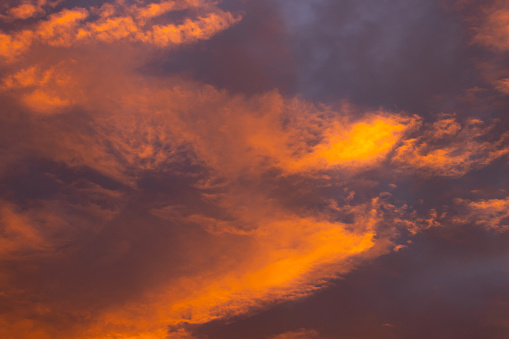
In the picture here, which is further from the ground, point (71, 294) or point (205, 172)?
point (205, 172)

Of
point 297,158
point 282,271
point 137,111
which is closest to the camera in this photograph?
point 137,111

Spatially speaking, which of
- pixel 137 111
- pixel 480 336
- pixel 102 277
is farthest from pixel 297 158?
pixel 480 336

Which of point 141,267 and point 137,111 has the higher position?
point 137,111

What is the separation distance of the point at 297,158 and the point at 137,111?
9.12 ft

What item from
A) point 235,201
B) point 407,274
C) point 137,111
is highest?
point 137,111

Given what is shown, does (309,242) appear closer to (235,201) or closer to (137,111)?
(235,201)

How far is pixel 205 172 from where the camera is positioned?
764cm

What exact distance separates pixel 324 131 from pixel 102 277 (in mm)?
4598

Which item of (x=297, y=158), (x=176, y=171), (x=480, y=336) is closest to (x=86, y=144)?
(x=176, y=171)

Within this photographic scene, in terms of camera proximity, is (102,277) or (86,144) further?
(102,277)

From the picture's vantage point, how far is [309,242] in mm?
8070

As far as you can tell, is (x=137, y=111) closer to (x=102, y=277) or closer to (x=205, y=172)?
(x=205, y=172)

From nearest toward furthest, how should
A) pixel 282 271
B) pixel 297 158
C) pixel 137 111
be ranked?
1. pixel 137 111
2. pixel 297 158
3. pixel 282 271

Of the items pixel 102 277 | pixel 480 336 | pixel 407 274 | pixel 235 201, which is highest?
pixel 235 201
